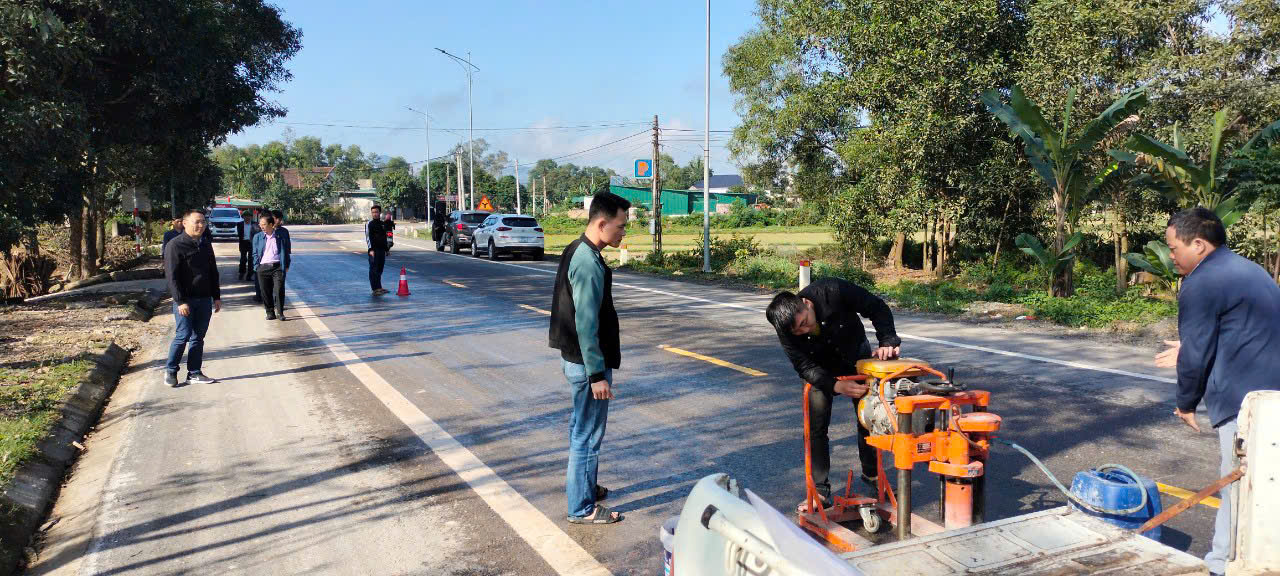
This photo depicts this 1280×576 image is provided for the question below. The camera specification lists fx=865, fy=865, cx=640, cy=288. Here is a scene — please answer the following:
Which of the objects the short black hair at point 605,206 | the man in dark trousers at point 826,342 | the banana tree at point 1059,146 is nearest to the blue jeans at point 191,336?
the short black hair at point 605,206

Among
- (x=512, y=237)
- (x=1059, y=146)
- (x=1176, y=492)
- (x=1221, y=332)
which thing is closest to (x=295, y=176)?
(x=512, y=237)

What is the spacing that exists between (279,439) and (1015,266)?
1677cm

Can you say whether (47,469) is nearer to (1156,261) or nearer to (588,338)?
(588,338)

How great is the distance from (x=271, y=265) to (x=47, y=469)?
7.87 m

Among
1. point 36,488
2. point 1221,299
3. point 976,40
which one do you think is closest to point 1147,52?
point 976,40

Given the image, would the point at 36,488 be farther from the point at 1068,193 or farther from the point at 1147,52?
the point at 1147,52

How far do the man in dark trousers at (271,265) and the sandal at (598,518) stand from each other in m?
10.2

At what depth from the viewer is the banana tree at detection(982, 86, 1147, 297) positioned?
13625mm

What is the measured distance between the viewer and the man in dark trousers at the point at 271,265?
529 inches

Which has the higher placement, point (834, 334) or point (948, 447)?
point (834, 334)

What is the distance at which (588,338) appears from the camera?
4.52 metres

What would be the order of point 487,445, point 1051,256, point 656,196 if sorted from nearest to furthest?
point 487,445
point 1051,256
point 656,196

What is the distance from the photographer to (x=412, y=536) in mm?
4660

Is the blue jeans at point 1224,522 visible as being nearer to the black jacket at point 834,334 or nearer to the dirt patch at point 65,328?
the black jacket at point 834,334
